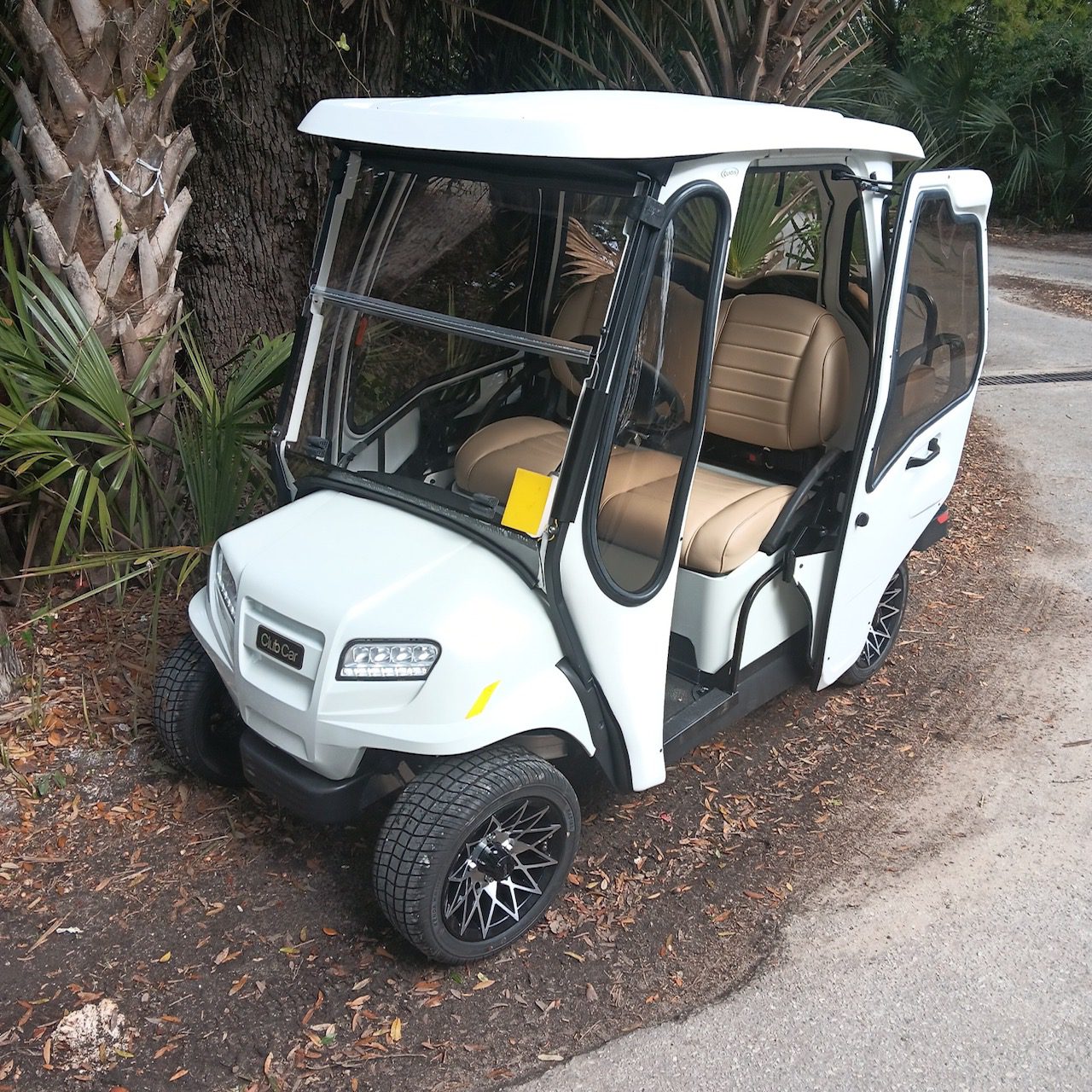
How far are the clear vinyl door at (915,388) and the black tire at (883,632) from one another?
321 millimetres

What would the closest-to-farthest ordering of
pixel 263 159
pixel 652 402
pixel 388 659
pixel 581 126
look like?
pixel 581 126 < pixel 388 659 < pixel 652 402 < pixel 263 159

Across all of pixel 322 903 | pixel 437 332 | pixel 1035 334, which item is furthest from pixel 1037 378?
pixel 322 903

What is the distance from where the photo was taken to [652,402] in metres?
2.73

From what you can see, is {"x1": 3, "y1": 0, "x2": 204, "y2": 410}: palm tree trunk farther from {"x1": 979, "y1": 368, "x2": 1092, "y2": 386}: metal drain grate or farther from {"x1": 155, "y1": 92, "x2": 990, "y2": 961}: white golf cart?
{"x1": 979, "y1": 368, "x2": 1092, "y2": 386}: metal drain grate

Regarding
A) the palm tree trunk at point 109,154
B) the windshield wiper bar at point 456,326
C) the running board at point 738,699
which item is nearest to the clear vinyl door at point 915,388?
the running board at point 738,699

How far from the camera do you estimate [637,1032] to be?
2.69 meters

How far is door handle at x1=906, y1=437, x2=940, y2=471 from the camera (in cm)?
362

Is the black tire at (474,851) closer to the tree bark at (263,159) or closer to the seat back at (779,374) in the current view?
the seat back at (779,374)

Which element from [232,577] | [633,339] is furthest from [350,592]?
[633,339]

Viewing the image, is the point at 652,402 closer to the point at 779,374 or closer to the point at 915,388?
the point at 779,374

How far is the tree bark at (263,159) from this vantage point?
15.4 feet

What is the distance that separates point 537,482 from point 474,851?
93cm

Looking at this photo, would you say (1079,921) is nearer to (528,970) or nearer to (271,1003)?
(528,970)

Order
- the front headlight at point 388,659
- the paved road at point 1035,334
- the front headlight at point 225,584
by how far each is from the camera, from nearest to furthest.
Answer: the front headlight at point 388,659
the front headlight at point 225,584
the paved road at point 1035,334
